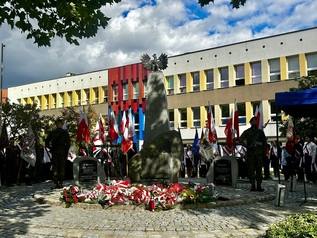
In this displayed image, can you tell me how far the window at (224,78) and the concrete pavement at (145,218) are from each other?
26.3 metres

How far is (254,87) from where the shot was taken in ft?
111

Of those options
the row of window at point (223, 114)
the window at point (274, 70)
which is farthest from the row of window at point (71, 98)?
the window at point (274, 70)

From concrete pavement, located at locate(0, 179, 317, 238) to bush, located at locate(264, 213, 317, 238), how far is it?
0.86 m

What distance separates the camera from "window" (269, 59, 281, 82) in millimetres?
32781

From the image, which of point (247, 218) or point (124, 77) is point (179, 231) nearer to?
point (247, 218)

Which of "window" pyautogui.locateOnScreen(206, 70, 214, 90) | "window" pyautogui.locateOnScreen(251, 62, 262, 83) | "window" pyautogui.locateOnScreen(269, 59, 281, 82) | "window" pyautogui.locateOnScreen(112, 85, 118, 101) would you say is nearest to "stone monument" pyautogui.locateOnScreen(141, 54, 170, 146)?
"window" pyautogui.locateOnScreen(269, 59, 281, 82)

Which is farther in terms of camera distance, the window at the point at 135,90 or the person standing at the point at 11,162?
the window at the point at 135,90

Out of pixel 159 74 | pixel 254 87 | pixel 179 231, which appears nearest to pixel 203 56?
pixel 254 87

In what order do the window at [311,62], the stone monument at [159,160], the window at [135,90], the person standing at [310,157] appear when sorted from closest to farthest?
1. the stone monument at [159,160]
2. the person standing at [310,157]
3. the window at [311,62]
4. the window at [135,90]

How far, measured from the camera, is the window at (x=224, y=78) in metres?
36.0

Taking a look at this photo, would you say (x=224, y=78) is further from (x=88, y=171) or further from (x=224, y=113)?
(x=88, y=171)

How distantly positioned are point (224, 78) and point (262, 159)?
25.5m

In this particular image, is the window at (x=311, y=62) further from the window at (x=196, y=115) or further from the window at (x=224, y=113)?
the window at (x=196, y=115)

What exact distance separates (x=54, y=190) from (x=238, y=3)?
8023 millimetres
